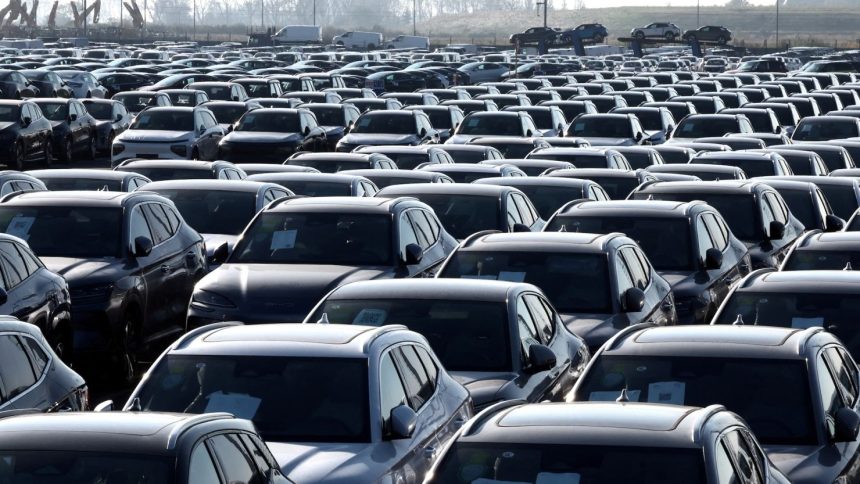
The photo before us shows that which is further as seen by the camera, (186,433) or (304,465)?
(304,465)

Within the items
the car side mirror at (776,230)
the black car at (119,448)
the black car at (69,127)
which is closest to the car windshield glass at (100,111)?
the black car at (69,127)

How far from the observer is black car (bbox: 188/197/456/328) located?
13.4 m

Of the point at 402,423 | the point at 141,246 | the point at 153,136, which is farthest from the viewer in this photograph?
the point at 153,136

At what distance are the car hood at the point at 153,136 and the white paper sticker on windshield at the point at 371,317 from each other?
1918 cm

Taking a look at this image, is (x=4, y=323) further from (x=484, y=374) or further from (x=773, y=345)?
(x=773, y=345)

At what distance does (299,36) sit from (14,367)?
12115cm

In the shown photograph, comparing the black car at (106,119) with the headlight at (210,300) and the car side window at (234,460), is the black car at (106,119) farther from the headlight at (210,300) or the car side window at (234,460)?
the car side window at (234,460)

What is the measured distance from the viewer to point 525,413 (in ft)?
23.7

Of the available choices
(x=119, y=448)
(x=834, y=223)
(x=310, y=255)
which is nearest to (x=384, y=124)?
(x=834, y=223)

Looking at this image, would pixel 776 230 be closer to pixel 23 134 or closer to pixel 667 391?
pixel 667 391

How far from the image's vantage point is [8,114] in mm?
33906

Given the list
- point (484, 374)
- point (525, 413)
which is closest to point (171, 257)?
point (484, 374)

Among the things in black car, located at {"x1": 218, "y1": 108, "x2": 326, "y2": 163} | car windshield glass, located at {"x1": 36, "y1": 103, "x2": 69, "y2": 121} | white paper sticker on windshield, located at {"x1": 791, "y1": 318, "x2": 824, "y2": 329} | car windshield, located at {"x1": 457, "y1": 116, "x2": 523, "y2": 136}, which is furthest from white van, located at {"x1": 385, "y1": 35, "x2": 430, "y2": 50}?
white paper sticker on windshield, located at {"x1": 791, "y1": 318, "x2": 824, "y2": 329}

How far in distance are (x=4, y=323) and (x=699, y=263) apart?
24.4 ft
